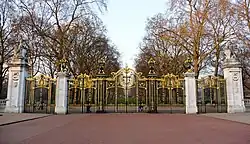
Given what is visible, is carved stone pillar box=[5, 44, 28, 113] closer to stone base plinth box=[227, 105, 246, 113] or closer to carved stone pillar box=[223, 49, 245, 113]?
carved stone pillar box=[223, 49, 245, 113]

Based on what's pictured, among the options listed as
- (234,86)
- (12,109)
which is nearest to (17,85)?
(12,109)

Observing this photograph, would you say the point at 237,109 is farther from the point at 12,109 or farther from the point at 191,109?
the point at 12,109

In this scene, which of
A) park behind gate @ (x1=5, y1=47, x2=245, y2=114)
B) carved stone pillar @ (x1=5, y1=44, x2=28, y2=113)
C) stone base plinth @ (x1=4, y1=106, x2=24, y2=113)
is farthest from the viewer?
park behind gate @ (x1=5, y1=47, x2=245, y2=114)

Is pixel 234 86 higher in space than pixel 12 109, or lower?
higher

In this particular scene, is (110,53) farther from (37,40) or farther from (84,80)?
(84,80)

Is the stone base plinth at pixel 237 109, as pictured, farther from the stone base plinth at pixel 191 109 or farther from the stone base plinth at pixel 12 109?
the stone base plinth at pixel 12 109

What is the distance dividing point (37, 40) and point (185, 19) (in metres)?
16.8

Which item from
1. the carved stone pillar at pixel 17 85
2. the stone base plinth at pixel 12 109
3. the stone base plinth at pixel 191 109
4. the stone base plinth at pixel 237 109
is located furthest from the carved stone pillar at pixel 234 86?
the stone base plinth at pixel 12 109

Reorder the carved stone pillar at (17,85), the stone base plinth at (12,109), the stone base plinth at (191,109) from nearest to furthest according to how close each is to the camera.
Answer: the stone base plinth at (12,109), the carved stone pillar at (17,85), the stone base plinth at (191,109)

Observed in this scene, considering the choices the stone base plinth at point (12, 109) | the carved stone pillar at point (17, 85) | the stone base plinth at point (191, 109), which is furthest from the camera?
the stone base plinth at point (191, 109)

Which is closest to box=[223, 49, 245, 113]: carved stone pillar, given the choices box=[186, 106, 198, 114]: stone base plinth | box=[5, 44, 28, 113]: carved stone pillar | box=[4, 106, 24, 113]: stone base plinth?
box=[186, 106, 198, 114]: stone base plinth

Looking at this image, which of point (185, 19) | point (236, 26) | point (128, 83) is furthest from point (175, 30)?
point (128, 83)

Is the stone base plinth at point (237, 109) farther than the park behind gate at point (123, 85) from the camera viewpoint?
No

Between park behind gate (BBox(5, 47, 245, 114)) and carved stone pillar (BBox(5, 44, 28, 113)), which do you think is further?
park behind gate (BBox(5, 47, 245, 114))
